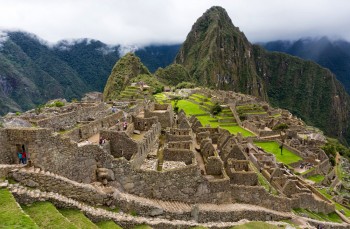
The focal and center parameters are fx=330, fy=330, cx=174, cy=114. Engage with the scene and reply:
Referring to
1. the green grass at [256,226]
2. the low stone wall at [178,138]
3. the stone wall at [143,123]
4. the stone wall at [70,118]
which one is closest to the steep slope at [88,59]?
the stone wall at [70,118]

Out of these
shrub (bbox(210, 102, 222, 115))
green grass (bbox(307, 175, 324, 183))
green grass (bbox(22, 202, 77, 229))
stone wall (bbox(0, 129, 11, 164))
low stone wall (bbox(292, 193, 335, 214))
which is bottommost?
green grass (bbox(307, 175, 324, 183))

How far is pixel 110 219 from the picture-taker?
14.8 metres

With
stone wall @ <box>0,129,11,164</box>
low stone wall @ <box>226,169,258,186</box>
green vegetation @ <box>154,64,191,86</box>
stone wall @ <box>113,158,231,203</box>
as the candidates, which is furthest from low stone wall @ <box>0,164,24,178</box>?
green vegetation @ <box>154,64,191,86</box>

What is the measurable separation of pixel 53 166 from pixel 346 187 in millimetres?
42852

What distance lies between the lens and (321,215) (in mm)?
28672

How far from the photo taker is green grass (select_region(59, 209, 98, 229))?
12914 mm

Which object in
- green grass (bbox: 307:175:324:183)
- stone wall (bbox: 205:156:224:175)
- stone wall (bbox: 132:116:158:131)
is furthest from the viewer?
green grass (bbox: 307:175:324:183)

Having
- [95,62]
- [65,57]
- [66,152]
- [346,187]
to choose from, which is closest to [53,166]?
[66,152]

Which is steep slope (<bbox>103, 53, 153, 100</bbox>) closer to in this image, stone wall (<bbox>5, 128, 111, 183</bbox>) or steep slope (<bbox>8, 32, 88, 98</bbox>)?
steep slope (<bbox>8, 32, 88, 98</bbox>)

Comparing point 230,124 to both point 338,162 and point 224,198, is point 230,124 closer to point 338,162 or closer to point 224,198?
point 338,162

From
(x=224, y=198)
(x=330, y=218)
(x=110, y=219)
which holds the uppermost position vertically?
(x=110, y=219)

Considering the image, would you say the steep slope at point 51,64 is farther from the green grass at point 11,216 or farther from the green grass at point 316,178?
the green grass at point 11,216

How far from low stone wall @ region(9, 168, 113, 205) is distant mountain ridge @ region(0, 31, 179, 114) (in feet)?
169

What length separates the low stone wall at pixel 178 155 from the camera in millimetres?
22328
